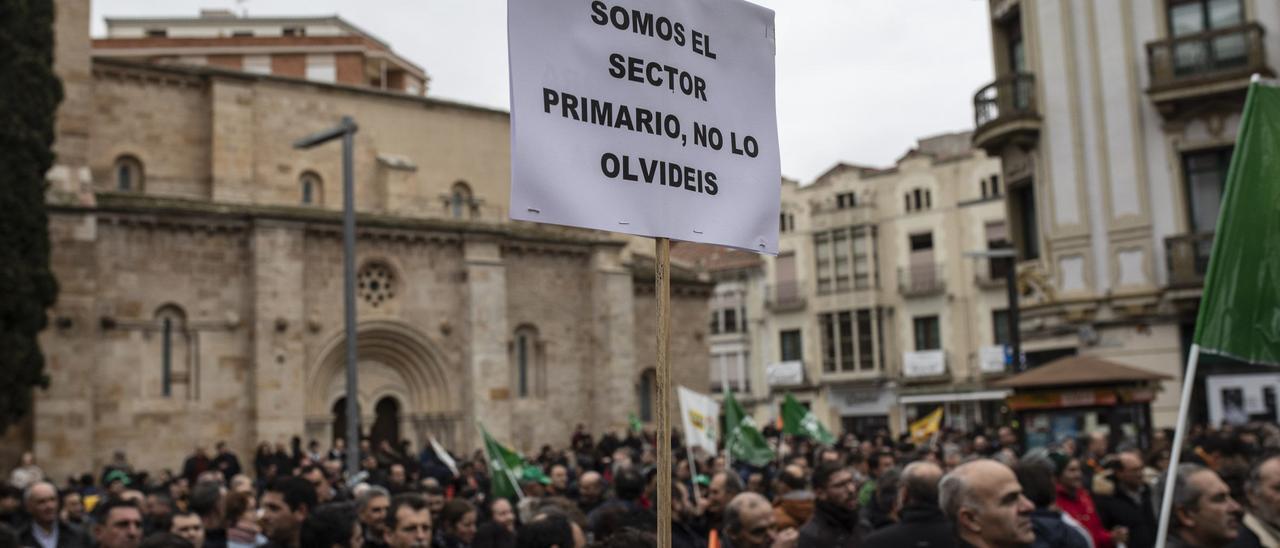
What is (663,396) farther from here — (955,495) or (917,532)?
(917,532)

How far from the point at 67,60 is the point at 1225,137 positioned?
23.7 meters

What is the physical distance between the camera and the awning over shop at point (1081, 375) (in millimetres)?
15469

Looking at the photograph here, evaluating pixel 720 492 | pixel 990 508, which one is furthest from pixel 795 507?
pixel 990 508

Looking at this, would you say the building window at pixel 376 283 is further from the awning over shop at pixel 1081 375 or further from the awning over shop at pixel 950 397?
the awning over shop at pixel 950 397

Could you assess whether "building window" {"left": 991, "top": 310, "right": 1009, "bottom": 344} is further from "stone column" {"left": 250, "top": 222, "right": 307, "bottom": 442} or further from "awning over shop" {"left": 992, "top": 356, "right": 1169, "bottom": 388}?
"awning over shop" {"left": 992, "top": 356, "right": 1169, "bottom": 388}

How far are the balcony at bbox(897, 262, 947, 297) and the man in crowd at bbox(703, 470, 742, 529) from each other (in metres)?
44.2

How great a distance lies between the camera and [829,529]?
22.3 ft

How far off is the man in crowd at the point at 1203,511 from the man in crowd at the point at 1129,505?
3.32m

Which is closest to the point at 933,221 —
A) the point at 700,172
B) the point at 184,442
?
the point at 184,442

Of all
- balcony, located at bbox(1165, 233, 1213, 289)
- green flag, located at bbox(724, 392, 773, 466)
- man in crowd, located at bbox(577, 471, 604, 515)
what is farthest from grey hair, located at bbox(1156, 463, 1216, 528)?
balcony, located at bbox(1165, 233, 1213, 289)

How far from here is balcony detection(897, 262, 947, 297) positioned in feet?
168

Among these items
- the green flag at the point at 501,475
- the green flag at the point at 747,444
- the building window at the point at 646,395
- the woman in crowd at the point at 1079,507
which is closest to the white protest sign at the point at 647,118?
the woman in crowd at the point at 1079,507

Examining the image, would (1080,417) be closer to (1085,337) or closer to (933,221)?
(1085,337)

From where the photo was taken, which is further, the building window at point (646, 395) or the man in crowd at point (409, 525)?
the building window at point (646, 395)
